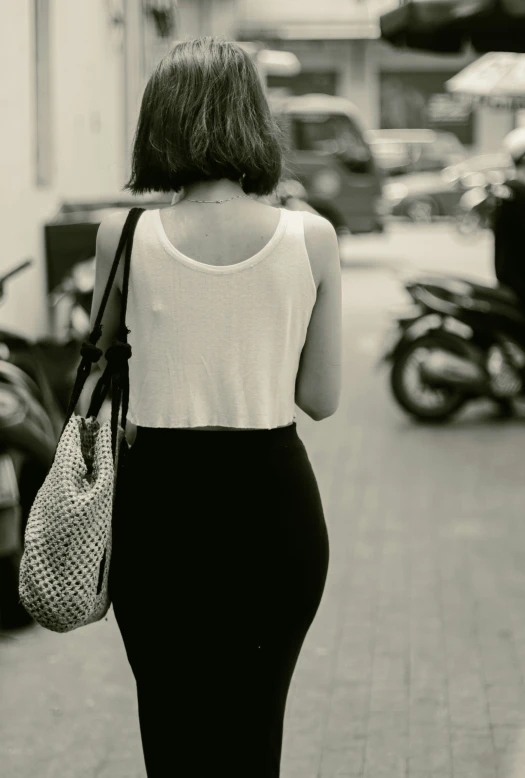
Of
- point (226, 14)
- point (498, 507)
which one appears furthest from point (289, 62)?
point (498, 507)

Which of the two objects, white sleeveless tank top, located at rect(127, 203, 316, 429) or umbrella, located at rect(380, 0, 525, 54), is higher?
umbrella, located at rect(380, 0, 525, 54)

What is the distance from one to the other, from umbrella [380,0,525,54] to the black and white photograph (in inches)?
0.8

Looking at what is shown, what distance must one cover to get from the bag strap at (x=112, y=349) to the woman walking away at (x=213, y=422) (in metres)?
0.02

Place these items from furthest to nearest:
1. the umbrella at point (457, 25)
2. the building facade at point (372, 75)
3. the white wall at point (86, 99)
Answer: the building facade at point (372, 75) → the white wall at point (86, 99) → the umbrella at point (457, 25)

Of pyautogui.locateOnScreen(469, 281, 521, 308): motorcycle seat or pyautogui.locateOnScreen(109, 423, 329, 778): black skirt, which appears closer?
pyautogui.locateOnScreen(109, 423, 329, 778): black skirt

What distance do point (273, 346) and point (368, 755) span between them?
1859 mm

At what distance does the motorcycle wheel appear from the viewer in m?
9.00

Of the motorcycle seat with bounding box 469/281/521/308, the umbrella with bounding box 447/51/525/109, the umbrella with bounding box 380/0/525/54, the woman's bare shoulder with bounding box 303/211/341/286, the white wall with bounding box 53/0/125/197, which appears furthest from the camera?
the umbrella with bounding box 447/51/525/109

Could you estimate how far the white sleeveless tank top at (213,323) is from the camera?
232 cm

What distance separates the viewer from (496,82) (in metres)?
11.2

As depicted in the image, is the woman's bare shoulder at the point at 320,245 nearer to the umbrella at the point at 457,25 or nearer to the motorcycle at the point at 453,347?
the umbrella at the point at 457,25

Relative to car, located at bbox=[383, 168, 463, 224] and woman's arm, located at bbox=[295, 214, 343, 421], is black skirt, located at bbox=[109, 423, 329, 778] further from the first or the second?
car, located at bbox=[383, 168, 463, 224]

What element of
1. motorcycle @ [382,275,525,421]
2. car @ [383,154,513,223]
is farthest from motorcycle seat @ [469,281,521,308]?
car @ [383,154,513,223]

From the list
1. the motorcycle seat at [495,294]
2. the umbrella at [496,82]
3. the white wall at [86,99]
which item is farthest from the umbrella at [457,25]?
the white wall at [86,99]
